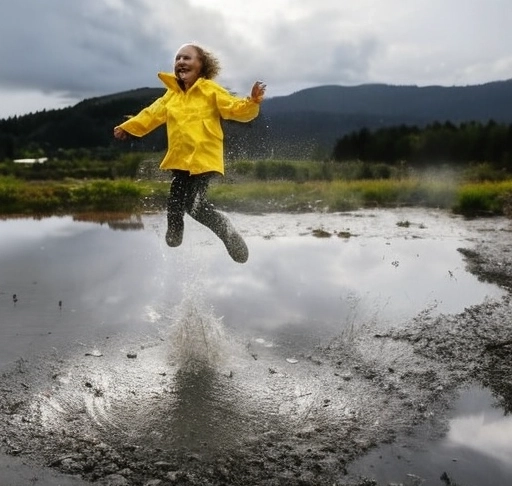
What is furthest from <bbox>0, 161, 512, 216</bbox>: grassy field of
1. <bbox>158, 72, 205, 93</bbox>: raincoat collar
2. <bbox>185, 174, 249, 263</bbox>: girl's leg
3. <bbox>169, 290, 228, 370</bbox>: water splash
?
<bbox>158, 72, 205, 93</bbox>: raincoat collar

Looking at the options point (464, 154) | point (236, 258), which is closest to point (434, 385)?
point (236, 258)

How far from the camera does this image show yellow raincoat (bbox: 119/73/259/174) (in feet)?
16.1

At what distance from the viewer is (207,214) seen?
5312 mm

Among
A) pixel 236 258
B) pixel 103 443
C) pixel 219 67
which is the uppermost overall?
pixel 219 67

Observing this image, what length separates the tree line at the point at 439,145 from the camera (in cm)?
4459

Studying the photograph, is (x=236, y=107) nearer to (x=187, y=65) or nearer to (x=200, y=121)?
(x=200, y=121)

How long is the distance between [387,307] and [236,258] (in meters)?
1.74

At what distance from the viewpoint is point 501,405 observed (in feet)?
12.7

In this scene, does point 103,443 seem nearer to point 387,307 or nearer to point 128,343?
point 128,343

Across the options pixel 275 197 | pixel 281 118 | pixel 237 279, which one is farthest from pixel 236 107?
pixel 281 118

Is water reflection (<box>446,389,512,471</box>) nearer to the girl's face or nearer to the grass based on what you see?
the girl's face

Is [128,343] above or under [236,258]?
under

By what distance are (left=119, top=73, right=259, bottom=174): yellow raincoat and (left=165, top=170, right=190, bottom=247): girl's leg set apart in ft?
0.51

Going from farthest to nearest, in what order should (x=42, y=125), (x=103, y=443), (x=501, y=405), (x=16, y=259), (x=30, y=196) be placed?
(x=42, y=125), (x=30, y=196), (x=16, y=259), (x=501, y=405), (x=103, y=443)
